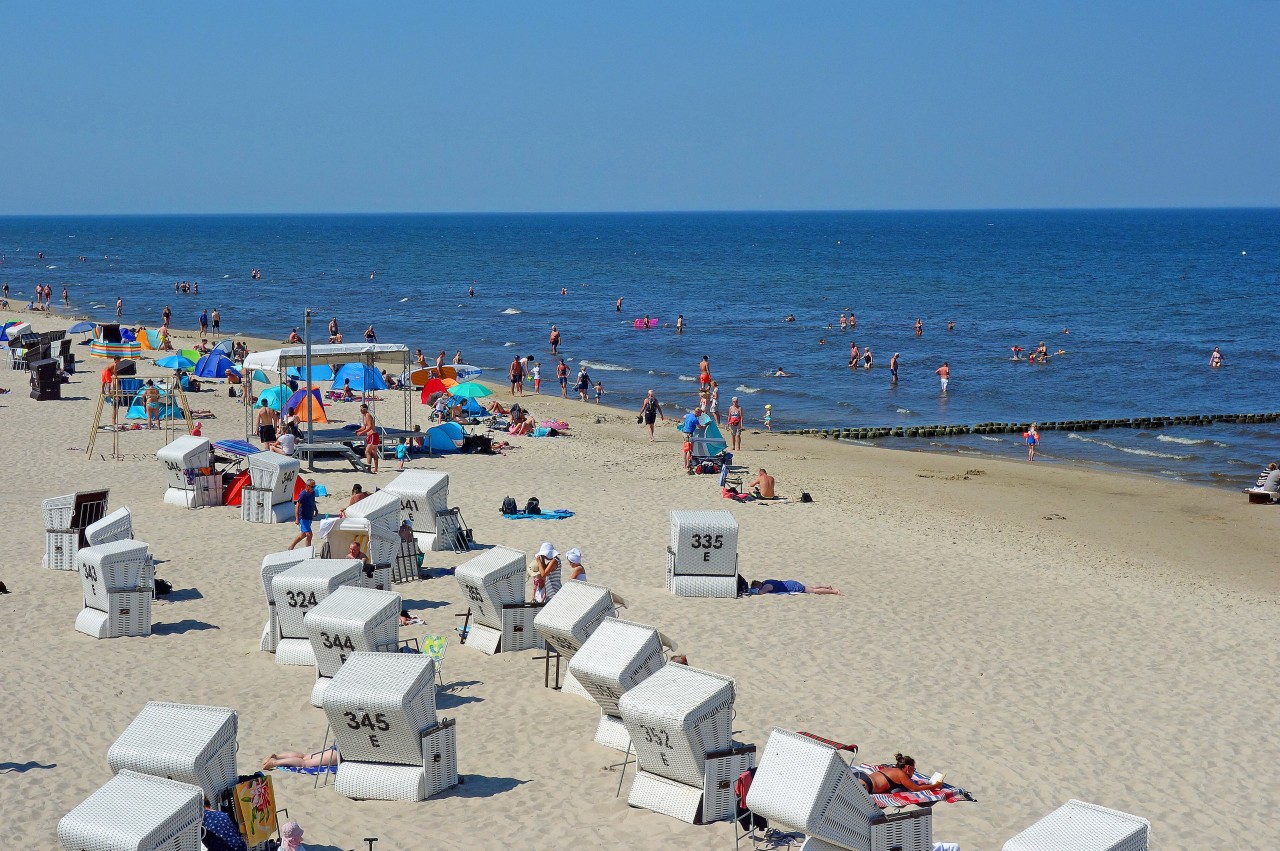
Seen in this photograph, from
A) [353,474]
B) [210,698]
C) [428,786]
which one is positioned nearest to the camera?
[428,786]

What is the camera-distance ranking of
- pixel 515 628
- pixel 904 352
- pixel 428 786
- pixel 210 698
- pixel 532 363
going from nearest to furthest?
pixel 428 786, pixel 210 698, pixel 515 628, pixel 532 363, pixel 904 352

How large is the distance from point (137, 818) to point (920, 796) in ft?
18.2

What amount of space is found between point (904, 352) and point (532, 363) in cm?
1444

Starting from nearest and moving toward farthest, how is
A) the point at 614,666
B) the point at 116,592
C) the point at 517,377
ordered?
the point at 614,666 < the point at 116,592 < the point at 517,377

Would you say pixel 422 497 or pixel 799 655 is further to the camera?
pixel 422 497

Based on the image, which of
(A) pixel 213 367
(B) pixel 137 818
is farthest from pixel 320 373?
(B) pixel 137 818

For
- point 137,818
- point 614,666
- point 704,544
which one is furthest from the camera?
point 704,544

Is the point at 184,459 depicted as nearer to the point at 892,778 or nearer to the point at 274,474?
the point at 274,474

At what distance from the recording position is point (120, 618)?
13.2 metres

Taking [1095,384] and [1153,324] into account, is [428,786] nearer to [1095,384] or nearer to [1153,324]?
[1095,384]

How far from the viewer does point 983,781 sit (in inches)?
406

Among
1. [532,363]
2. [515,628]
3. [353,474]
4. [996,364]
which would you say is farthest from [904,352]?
[515,628]

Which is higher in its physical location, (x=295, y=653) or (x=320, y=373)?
(x=320, y=373)

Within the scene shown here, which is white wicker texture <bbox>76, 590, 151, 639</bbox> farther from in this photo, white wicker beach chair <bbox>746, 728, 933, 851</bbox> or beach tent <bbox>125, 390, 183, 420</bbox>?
beach tent <bbox>125, 390, 183, 420</bbox>
